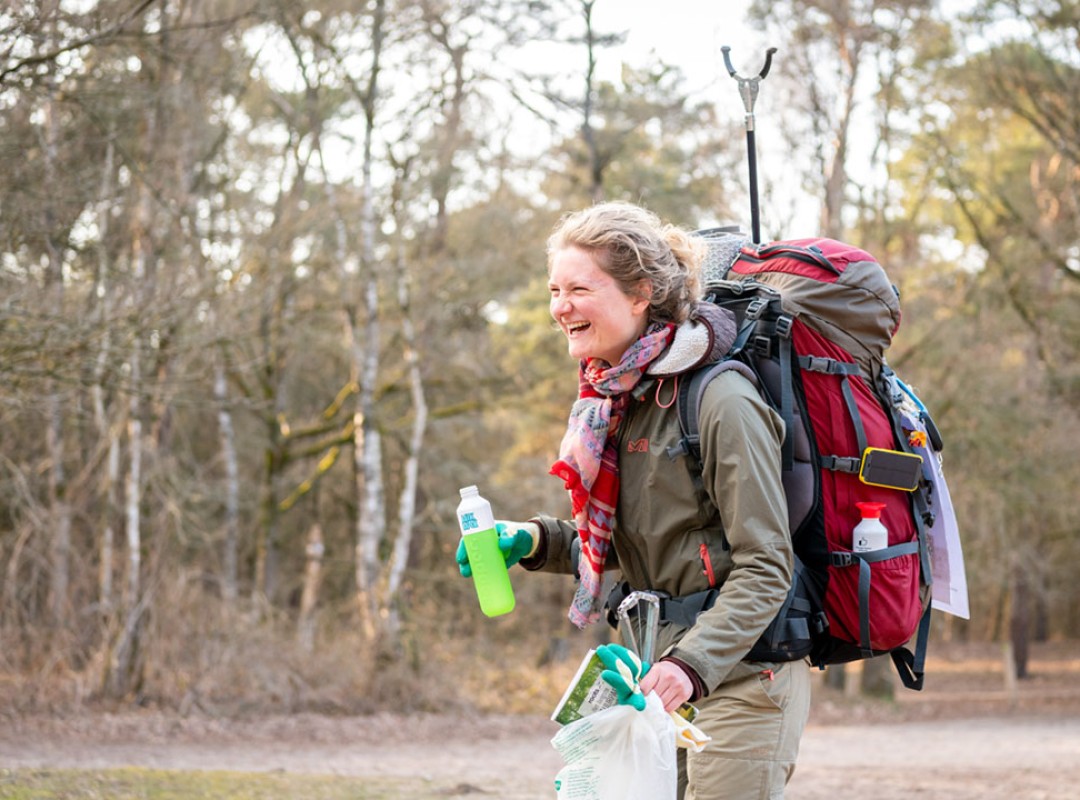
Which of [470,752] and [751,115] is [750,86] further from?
[470,752]

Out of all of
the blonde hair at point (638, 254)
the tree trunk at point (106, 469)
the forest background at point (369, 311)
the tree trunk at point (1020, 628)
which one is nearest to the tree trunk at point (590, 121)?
the forest background at point (369, 311)

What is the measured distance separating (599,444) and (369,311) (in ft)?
41.6

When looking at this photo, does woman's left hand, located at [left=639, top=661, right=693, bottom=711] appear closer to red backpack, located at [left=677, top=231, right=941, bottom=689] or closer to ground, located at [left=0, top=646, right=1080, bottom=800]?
red backpack, located at [left=677, top=231, right=941, bottom=689]

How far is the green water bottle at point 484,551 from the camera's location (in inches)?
119

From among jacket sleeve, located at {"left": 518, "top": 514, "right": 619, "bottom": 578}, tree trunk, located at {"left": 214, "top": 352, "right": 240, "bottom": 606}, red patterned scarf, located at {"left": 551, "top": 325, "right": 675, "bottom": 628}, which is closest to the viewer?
red patterned scarf, located at {"left": 551, "top": 325, "right": 675, "bottom": 628}

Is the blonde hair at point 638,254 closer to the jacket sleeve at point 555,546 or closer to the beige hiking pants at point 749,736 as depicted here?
the jacket sleeve at point 555,546

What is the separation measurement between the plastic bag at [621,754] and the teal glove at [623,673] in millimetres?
38

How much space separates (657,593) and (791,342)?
0.64 meters

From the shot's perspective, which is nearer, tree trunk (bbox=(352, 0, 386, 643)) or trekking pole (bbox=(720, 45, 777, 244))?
trekking pole (bbox=(720, 45, 777, 244))

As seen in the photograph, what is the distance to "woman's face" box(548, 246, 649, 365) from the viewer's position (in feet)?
9.15

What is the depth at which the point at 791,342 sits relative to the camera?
2.81 m

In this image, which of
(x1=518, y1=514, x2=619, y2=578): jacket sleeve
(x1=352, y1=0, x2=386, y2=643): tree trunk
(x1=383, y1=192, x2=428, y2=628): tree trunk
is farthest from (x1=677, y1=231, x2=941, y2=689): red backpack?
(x1=383, y1=192, x2=428, y2=628): tree trunk

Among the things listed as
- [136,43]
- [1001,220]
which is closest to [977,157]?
[1001,220]

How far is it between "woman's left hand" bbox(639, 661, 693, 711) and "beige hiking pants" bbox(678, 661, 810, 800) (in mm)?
172
